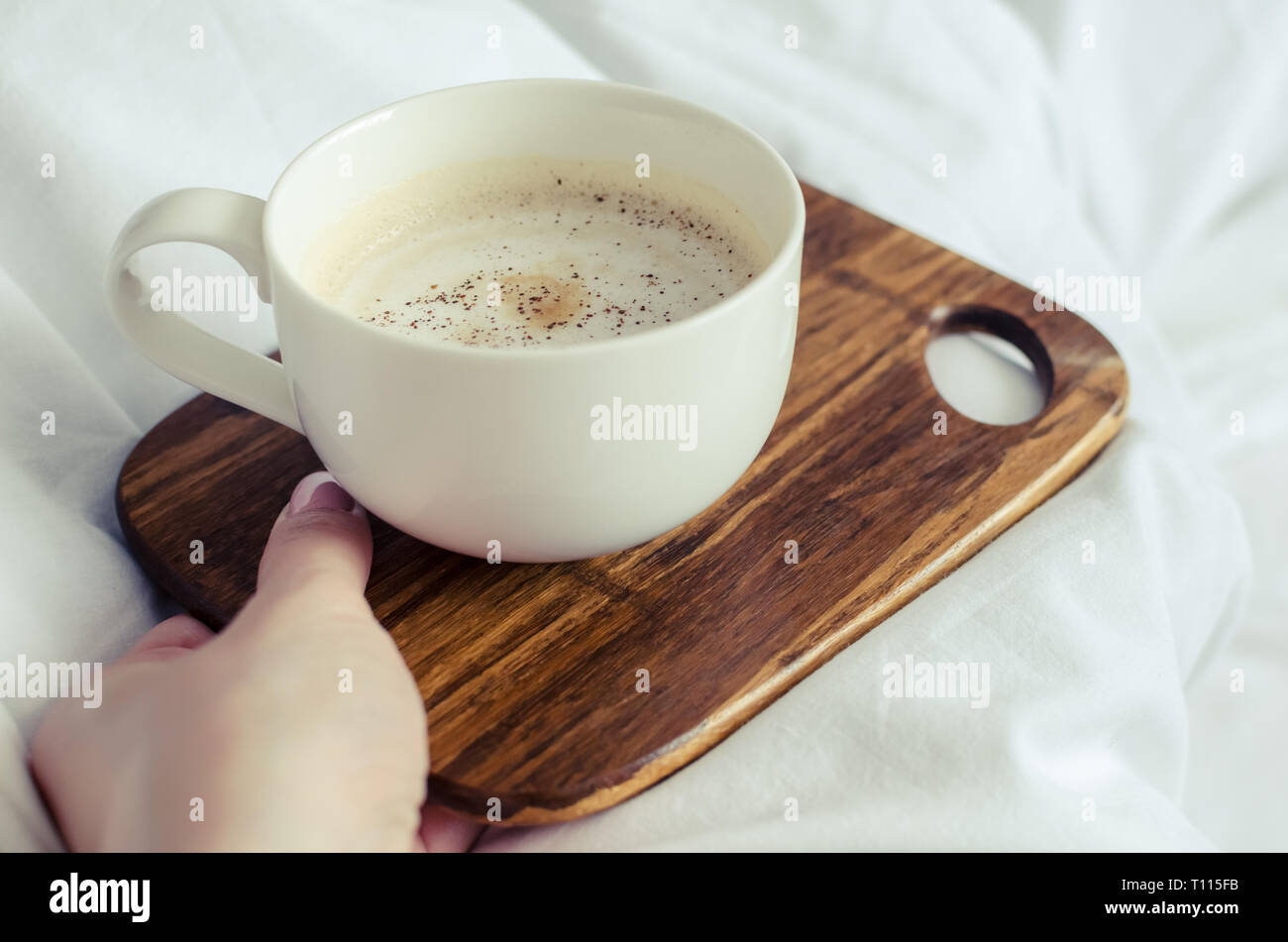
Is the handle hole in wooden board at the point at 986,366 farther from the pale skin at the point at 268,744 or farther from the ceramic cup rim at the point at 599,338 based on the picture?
the pale skin at the point at 268,744

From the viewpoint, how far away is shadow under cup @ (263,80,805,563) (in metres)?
0.60

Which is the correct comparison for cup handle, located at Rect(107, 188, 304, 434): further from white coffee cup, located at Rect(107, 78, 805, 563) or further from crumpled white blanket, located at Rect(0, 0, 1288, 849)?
crumpled white blanket, located at Rect(0, 0, 1288, 849)

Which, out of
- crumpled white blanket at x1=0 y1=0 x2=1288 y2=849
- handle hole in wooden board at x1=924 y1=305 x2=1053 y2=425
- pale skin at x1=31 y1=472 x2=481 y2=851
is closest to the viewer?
pale skin at x1=31 y1=472 x2=481 y2=851

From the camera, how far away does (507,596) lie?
728 mm

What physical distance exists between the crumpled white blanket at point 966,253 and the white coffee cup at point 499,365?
0.16m

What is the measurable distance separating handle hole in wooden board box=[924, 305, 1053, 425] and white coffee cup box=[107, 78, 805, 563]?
0.84 ft

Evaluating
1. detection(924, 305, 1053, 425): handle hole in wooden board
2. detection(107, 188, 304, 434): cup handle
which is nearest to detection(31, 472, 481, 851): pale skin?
detection(107, 188, 304, 434): cup handle

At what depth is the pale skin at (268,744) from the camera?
1.88ft

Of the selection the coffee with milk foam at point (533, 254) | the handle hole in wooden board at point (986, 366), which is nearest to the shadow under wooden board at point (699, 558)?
the handle hole in wooden board at point (986, 366)

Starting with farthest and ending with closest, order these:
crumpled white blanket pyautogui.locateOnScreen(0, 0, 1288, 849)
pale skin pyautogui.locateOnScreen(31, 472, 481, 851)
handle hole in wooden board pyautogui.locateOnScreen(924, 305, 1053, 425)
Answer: handle hole in wooden board pyautogui.locateOnScreen(924, 305, 1053, 425), crumpled white blanket pyautogui.locateOnScreen(0, 0, 1288, 849), pale skin pyautogui.locateOnScreen(31, 472, 481, 851)
